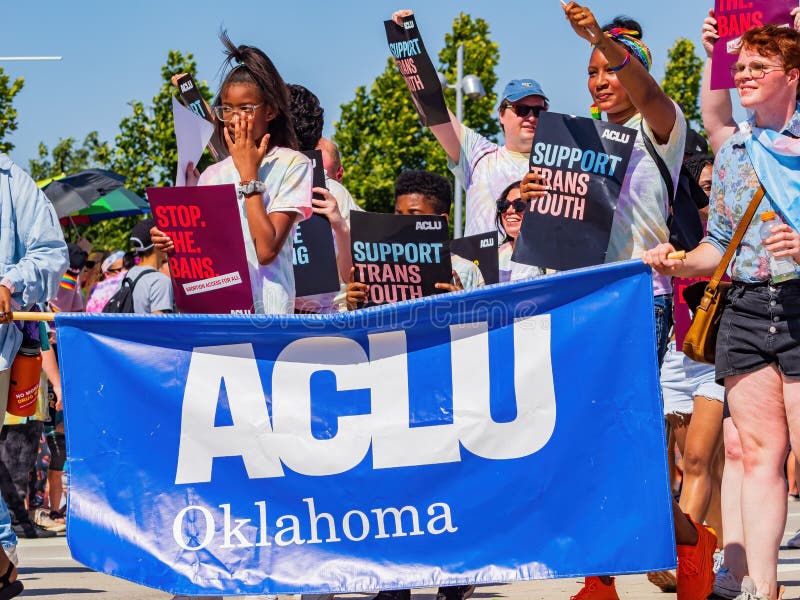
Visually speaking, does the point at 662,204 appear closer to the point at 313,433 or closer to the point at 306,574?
the point at 313,433

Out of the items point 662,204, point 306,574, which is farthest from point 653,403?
point 306,574

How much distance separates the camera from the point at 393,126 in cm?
3709

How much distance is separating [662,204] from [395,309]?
3.99ft

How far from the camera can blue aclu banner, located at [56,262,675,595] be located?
4.79 meters

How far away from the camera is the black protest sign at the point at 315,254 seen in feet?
20.6

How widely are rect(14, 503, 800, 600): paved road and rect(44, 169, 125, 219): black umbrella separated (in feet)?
23.6

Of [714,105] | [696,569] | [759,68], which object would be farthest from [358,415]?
[714,105]

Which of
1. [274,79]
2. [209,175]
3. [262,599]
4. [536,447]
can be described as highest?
[274,79]

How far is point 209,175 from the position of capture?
17.8 ft

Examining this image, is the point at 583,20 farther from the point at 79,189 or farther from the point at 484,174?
the point at 79,189

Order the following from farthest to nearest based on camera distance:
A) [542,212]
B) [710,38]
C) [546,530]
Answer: [710,38]
[542,212]
[546,530]

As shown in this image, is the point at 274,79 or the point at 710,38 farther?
the point at 710,38

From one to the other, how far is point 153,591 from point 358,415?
2494mm

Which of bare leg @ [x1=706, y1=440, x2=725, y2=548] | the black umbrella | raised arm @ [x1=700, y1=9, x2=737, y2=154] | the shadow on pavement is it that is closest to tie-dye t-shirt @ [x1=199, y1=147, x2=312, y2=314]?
raised arm @ [x1=700, y1=9, x2=737, y2=154]
